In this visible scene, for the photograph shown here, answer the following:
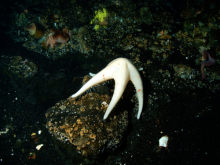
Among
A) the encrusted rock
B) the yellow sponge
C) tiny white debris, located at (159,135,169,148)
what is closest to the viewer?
the encrusted rock

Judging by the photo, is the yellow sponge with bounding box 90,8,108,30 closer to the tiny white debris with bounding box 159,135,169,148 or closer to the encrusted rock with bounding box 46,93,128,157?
the encrusted rock with bounding box 46,93,128,157

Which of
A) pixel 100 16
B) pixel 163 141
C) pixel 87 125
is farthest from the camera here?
pixel 100 16

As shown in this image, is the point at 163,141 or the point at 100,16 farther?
the point at 100,16

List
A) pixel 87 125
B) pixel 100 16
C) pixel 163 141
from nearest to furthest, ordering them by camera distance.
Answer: pixel 87 125 → pixel 163 141 → pixel 100 16

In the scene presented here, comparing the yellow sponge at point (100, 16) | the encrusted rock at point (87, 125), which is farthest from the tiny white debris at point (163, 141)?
the yellow sponge at point (100, 16)

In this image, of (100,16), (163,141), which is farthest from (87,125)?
(100,16)

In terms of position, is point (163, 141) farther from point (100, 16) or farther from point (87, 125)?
point (100, 16)

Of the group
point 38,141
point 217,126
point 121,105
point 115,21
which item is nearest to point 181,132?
point 217,126

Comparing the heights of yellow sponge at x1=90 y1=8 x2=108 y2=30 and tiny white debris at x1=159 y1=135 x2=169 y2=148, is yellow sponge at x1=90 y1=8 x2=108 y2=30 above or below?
above

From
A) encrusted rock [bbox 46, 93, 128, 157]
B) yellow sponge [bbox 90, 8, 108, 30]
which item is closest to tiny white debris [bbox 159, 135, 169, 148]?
encrusted rock [bbox 46, 93, 128, 157]

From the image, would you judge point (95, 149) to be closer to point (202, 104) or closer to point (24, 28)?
point (202, 104)

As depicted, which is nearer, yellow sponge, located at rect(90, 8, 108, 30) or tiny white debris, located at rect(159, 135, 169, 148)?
tiny white debris, located at rect(159, 135, 169, 148)

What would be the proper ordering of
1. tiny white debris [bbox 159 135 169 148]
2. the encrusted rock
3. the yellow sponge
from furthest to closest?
1. the yellow sponge
2. tiny white debris [bbox 159 135 169 148]
3. the encrusted rock
